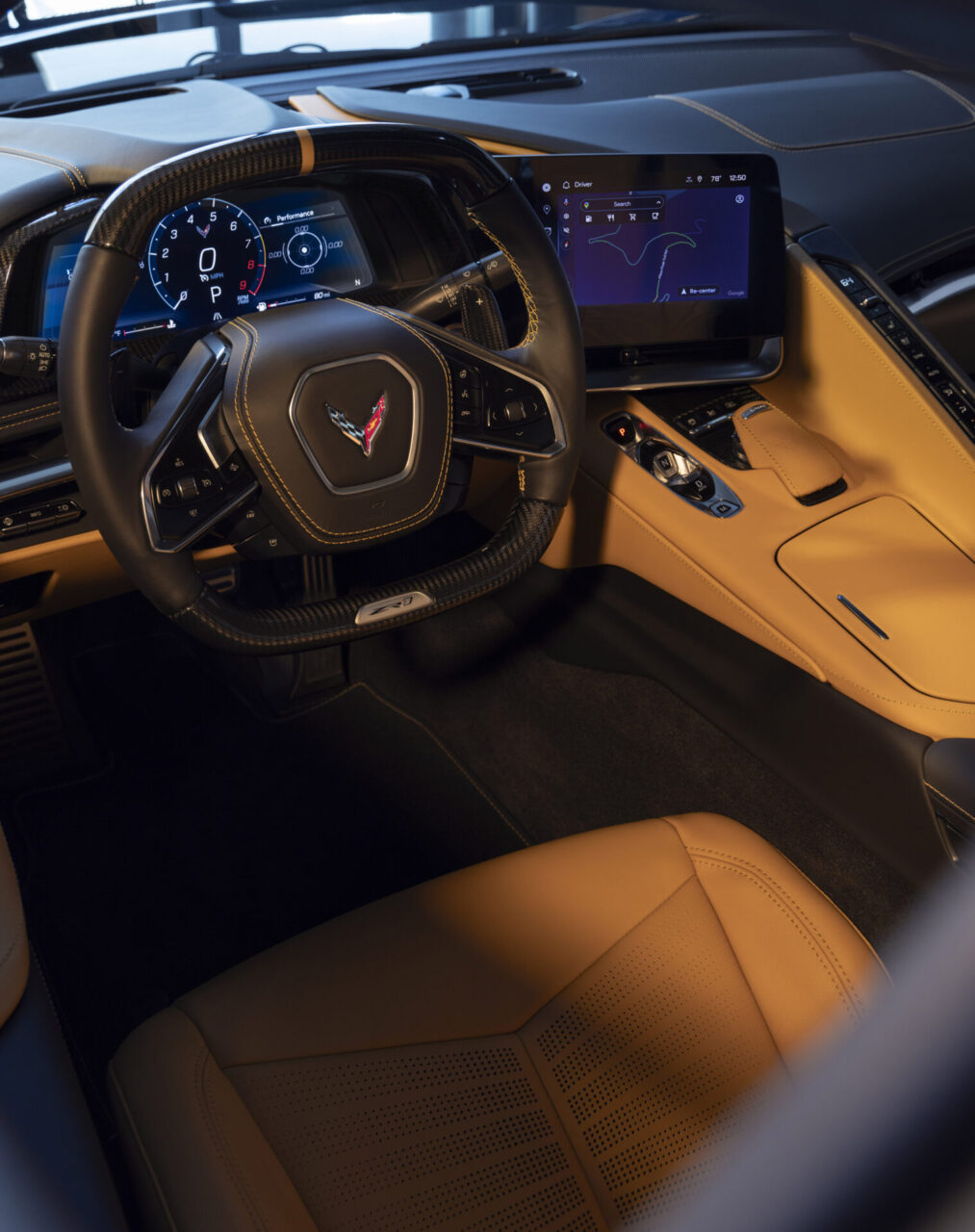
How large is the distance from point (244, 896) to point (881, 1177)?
1495 millimetres

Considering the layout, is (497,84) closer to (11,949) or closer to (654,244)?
(654,244)

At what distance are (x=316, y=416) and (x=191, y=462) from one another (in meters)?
0.13

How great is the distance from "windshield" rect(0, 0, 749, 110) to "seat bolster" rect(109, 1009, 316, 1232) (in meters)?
1.47

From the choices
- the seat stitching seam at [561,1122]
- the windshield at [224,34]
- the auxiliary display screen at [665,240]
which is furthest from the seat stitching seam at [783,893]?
the windshield at [224,34]

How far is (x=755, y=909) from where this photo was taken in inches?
39.6

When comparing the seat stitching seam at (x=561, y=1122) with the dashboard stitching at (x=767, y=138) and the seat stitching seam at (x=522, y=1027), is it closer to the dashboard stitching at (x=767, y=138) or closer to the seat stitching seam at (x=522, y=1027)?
the seat stitching seam at (x=522, y=1027)

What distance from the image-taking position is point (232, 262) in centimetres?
127

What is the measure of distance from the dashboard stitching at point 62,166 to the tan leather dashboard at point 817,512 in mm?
704

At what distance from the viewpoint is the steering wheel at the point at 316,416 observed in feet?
3.03

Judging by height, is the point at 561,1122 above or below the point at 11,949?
below

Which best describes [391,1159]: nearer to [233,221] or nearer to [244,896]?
[244,896]

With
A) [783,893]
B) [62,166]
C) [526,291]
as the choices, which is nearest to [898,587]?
[783,893]

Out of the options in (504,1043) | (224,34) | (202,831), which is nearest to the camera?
(504,1043)

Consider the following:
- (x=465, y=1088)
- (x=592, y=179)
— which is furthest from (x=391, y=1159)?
(x=592, y=179)
